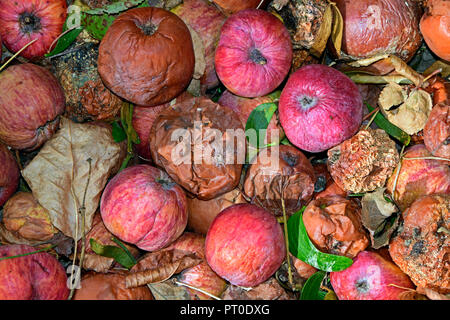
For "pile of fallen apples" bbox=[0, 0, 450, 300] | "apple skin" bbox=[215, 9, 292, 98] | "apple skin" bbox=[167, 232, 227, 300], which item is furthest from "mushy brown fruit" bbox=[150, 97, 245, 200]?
"apple skin" bbox=[167, 232, 227, 300]

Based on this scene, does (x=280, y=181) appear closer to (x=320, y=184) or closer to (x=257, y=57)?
(x=320, y=184)

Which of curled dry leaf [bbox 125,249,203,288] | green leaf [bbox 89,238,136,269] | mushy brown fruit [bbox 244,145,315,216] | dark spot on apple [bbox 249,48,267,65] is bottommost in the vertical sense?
curled dry leaf [bbox 125,249,203,288]

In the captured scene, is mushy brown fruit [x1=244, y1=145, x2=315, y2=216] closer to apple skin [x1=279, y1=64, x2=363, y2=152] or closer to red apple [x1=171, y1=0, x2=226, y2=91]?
apple skin [x1=279, y1=64, x2=363, y2=152]

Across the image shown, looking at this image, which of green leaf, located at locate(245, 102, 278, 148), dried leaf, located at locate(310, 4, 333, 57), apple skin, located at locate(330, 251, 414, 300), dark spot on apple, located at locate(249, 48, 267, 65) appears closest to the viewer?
apple skin, located at locate(330, 251, 414, 300)

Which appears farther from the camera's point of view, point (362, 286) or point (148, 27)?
point (148, 27)

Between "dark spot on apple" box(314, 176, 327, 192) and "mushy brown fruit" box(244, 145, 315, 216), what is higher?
"mushy brown fruit" box(244, 145, 315, 216)

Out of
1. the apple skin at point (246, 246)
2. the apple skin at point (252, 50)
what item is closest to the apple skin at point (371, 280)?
the apple skin at point (246, 246)

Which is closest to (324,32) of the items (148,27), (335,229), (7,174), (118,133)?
(148,27)

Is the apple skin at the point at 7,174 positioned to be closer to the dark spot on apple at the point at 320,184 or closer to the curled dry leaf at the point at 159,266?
the curled dry leaf at the point at 159,266
